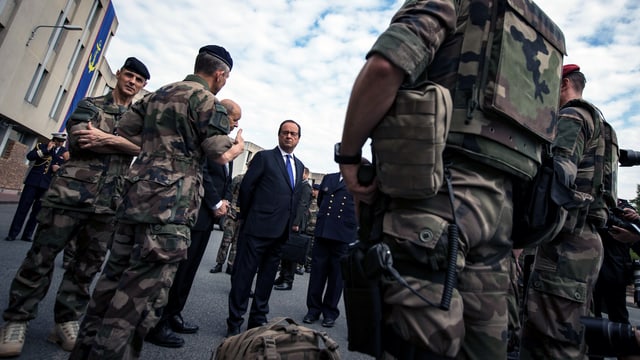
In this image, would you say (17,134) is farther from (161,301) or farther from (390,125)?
(390,125)

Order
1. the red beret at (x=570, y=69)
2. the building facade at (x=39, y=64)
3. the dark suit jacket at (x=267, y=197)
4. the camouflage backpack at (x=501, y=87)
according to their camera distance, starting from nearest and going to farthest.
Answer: the camouflage backpack at (x=501, y=87), the red beret at (x=570, y=69), the dark suit jacket at (x=267, y=197), the building facade at (x=39, y=64)

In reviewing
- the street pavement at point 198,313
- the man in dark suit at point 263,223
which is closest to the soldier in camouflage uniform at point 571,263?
the street pavement at point 198,313

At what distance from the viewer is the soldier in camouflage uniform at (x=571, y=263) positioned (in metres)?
2.04

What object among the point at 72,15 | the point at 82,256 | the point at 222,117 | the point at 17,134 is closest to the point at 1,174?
the point at 17,134

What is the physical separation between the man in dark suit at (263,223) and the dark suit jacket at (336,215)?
0.75 meters

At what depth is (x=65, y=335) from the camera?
2297 millimetres

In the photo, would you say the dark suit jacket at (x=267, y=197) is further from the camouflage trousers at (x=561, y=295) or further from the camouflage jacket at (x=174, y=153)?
the camouflage trousers at (x=561, y=295)

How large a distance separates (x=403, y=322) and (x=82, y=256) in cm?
244

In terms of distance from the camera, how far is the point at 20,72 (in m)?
14.8

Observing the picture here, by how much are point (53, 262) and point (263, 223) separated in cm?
166

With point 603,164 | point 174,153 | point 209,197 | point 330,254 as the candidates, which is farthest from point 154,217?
point 603,164

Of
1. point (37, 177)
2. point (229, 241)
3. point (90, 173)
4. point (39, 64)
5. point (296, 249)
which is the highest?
point (39, 64)

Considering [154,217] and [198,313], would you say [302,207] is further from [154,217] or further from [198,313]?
[154,217]

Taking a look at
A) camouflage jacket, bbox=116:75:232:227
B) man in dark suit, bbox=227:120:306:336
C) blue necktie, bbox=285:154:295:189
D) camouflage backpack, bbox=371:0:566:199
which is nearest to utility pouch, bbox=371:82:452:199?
camouflage backpack, bbox=371:0:566:199
